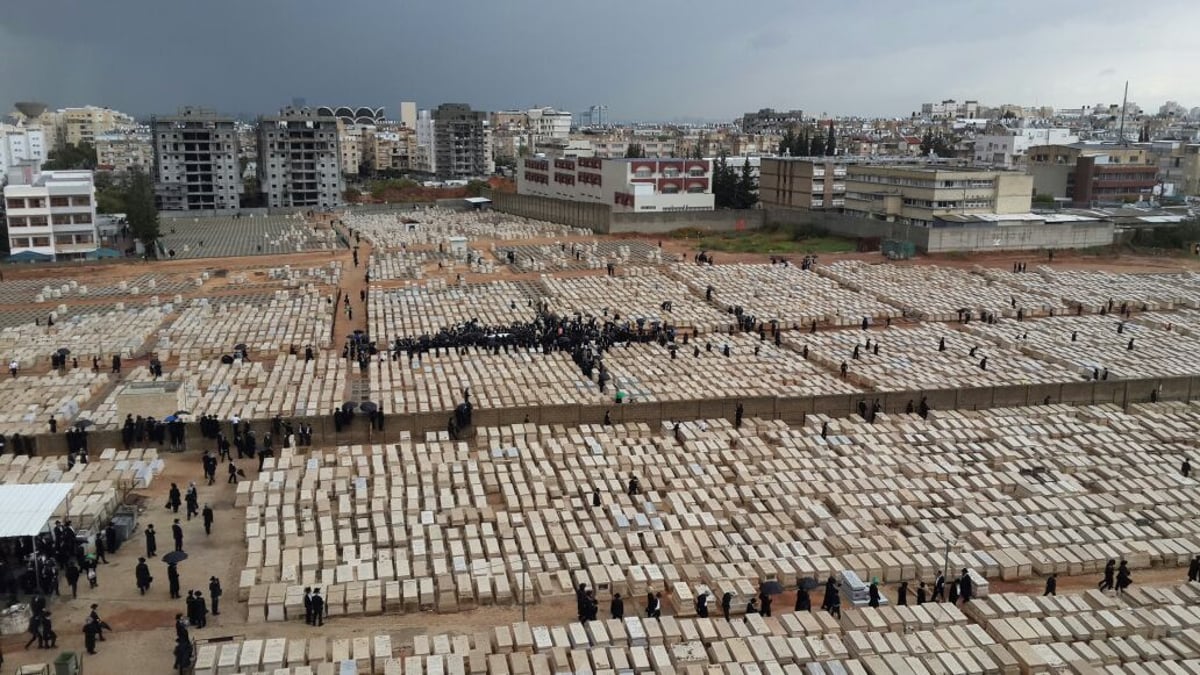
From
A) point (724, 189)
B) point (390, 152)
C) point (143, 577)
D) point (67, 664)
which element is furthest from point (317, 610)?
point (390, 152)

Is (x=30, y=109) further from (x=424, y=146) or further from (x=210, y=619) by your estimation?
(x=210, y=619)

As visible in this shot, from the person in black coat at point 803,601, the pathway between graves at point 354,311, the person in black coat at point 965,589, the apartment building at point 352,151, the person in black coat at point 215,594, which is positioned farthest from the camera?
the apartment building at point 352,151

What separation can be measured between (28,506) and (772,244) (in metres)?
39.5

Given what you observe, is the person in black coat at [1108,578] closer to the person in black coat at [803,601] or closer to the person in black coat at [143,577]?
the person in black coat at [803,601]

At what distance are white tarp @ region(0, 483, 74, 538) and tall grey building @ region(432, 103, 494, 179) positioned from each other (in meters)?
75.1

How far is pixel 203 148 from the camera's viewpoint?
62.8 m

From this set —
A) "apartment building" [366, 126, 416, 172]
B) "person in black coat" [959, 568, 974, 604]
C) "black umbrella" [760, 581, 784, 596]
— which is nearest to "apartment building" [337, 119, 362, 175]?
"apartment building" [366, 126, 416, 172]

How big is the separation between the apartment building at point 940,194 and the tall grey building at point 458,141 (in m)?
45.7

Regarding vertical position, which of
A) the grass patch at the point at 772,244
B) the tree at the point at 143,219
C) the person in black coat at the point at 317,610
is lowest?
the person in black coat at the point at 317,610

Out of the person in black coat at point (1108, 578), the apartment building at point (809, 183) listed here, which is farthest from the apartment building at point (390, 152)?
the person in black coat at point (1108, 578)

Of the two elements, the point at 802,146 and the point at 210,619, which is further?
the point at 802,146

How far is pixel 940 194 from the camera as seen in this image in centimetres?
4488

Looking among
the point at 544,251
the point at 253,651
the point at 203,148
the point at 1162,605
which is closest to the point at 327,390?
the point at 253,651

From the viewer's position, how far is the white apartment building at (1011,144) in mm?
73062
